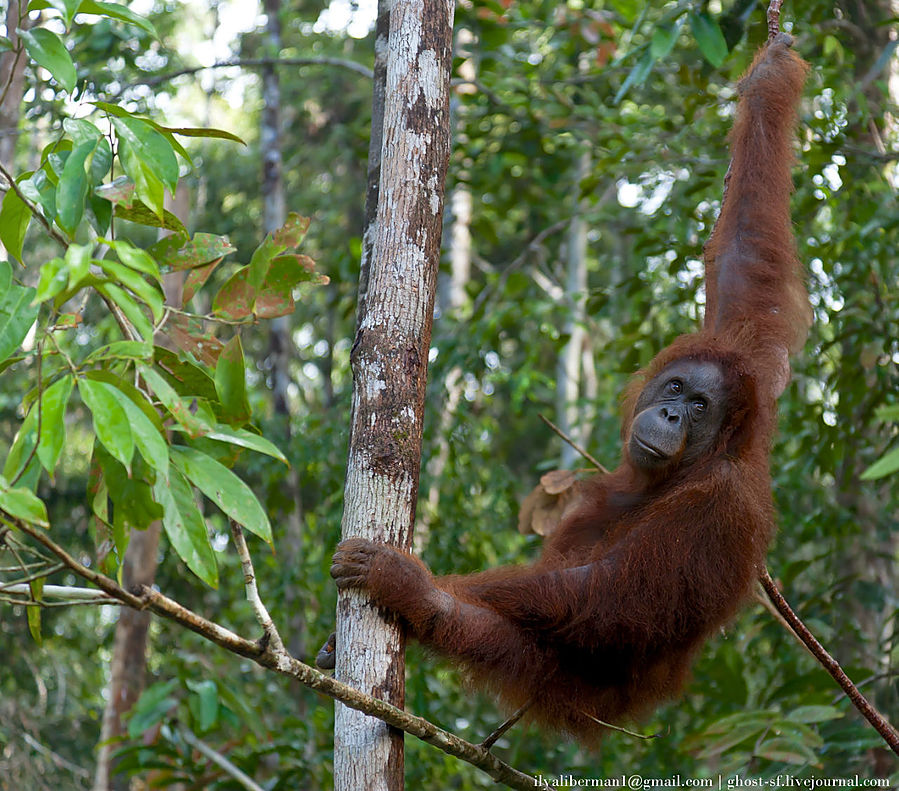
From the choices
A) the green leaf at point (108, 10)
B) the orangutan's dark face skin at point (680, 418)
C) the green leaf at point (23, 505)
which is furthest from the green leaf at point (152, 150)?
the orangutan's dark face skin at point (680, 418)

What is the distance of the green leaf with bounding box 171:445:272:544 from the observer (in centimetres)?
166

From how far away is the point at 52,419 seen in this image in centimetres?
142

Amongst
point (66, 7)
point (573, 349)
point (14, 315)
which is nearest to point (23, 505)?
point (14, 315)

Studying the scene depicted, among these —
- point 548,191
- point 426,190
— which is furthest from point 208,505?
point 426,190

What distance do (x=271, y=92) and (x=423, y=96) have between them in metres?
5.85

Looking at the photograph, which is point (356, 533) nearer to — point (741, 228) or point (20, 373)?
point (741, 228)

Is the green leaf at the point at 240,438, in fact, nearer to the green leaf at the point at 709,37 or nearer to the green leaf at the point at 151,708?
the green leaf at the point at 709,37

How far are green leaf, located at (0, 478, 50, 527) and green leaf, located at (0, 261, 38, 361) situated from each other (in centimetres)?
32

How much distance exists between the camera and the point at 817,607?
15.4 feet

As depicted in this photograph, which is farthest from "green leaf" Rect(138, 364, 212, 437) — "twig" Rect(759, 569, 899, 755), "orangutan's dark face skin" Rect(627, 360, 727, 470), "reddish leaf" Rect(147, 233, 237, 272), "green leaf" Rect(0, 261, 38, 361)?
"twig" Rect(759, 569, 899, 755)

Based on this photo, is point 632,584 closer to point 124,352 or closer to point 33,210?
point 124,352

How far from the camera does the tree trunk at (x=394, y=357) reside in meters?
2.04

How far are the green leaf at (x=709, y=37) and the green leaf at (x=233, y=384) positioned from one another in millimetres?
2449

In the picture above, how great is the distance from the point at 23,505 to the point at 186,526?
325mm
